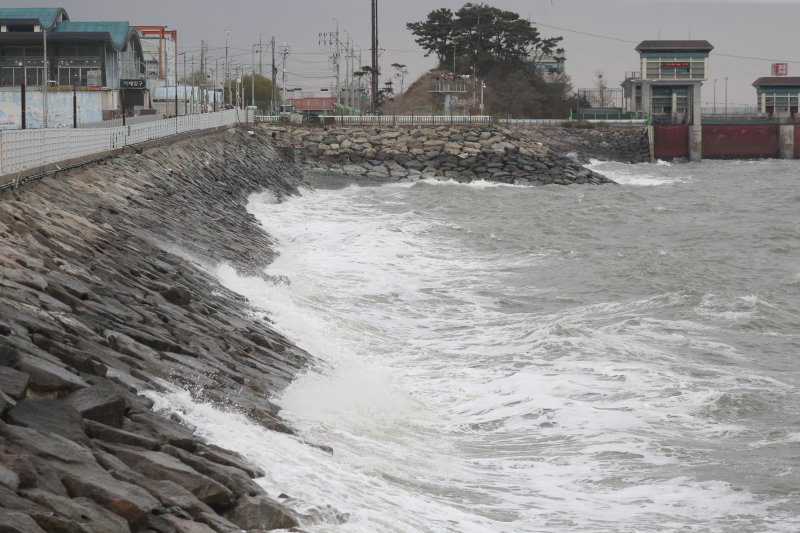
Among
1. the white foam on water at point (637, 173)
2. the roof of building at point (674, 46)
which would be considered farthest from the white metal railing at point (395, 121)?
the roof of building at point (674, 46)

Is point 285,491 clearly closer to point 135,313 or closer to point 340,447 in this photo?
point 340,447

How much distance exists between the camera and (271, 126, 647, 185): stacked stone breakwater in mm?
64625

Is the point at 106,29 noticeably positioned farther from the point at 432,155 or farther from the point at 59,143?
the point at 59,143

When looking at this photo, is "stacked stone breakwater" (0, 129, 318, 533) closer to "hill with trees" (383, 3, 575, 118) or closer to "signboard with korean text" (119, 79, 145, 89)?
"signboard with korean text" (119, 79, 145, 89)

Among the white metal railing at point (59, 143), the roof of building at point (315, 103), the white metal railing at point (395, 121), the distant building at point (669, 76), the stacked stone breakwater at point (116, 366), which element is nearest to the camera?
the stacked stone breakwater at point (116, 366)

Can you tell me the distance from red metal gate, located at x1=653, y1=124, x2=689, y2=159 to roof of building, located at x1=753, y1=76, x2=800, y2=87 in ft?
101

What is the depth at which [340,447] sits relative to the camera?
38.5 ft

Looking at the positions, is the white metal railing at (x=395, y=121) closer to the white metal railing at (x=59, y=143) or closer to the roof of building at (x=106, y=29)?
the roof of building at (x=106, y=29)

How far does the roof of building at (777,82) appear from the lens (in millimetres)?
119375

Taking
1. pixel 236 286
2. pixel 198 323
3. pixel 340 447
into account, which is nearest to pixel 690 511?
pixel 340 447

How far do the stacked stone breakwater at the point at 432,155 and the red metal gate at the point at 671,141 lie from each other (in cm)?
2320

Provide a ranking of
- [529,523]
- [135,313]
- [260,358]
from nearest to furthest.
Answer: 1. [529,523]
2. [135,313]
3. [260,358]

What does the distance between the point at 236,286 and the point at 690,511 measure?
12.0 m

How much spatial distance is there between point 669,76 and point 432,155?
161 ft
